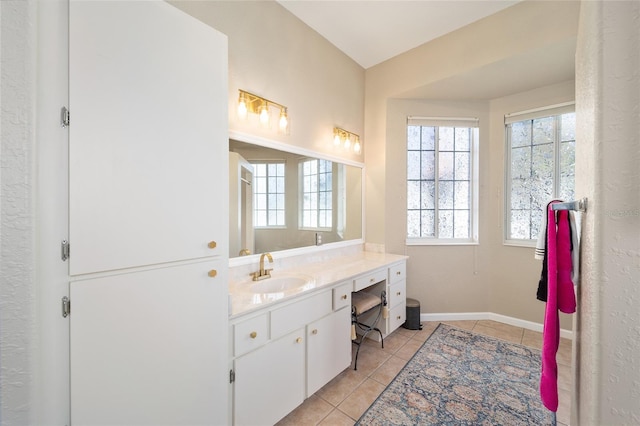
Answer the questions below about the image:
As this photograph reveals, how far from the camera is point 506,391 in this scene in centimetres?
189

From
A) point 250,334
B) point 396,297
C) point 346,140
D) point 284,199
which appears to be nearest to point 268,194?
point 284,199

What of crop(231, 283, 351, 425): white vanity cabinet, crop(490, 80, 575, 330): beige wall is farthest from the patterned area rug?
crop(490, 80, 575, 330): beige wall

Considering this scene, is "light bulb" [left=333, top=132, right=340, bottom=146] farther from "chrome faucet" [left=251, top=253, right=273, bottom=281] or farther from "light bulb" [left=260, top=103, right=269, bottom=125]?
"chrome faucet" [left=251, top=253, right=273, bottom=281]

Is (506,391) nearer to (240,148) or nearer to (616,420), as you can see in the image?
(616,420)

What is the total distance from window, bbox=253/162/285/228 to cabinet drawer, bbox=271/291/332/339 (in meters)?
0.75

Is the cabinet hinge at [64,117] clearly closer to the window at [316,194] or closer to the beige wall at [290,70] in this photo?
the beige wall at [290,70]

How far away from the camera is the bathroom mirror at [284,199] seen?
1.93 m

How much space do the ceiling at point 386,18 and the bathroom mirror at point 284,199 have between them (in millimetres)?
1259

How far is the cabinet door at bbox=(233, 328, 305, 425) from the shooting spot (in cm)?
136

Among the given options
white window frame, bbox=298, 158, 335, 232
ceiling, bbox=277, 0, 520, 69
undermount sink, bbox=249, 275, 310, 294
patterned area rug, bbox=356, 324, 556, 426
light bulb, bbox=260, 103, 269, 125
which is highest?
ceiling, bbox=277, 0, 520, 69

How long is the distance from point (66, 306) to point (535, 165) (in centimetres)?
400

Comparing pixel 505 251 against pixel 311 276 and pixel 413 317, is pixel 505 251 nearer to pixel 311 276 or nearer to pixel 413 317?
pixel 413 317

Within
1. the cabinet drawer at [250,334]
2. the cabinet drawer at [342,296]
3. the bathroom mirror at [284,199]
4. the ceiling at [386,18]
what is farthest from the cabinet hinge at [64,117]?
the ceiling at [386,18]

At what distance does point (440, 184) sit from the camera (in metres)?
3.25
